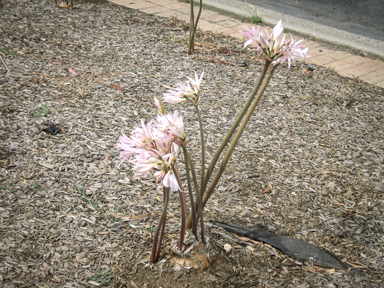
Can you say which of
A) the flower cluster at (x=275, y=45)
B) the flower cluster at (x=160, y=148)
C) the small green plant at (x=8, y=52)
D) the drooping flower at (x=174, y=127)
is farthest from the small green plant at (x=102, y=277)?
the small green plant at (x=8, y=52)

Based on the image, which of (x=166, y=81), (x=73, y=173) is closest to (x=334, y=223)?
(x=73, y=173)

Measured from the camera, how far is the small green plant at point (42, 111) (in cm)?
308

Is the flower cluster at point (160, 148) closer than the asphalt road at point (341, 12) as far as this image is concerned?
Yes

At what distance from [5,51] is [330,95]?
3717mm

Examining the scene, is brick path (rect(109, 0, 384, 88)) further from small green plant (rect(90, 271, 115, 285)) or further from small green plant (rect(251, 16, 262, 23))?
small green plant (rect(90, 271, 115, 285))

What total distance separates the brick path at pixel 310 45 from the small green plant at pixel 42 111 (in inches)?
120

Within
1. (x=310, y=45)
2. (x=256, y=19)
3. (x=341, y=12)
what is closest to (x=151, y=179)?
(x=310, y=45)

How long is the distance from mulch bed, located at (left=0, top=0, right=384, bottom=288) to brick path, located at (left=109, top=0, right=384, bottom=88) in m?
0.33


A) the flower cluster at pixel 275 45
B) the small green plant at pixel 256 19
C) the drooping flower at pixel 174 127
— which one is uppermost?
the flower cluster at pixel 275 45

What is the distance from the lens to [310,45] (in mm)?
5160

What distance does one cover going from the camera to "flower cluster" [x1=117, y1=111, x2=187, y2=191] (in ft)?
4.48

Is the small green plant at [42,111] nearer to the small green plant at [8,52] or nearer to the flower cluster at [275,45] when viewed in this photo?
the small green plant at [8,52]

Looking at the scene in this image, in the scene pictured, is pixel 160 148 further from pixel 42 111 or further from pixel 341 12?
pixel 341 12

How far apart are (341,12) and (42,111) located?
6.99 metres
